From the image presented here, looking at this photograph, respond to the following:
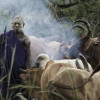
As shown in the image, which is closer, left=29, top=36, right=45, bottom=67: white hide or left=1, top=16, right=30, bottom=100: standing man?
left=1, top=16, right=30, bottom=100: standing man

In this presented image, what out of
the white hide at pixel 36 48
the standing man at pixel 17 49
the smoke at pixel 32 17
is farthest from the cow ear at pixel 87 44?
the smoke at pixel 32 17

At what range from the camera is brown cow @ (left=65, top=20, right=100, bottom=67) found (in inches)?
331

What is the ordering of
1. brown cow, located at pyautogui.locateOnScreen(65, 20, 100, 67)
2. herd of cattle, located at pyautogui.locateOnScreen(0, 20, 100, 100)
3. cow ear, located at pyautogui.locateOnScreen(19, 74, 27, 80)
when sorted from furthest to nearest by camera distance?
1. brown cow, located at pyautogui.locateOnScreen(65, 20, 100, 67)
2. cow ear, located at pyautogui.locateOnScreen(19, 74, 27, 80)
3. herd of cattle, located at pyautogui.locateOnScreen(0, 20, 100, 100)

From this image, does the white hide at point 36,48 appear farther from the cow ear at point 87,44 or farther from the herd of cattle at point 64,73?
the cow ear at point 87,44

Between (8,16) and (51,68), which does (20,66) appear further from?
(8,16)

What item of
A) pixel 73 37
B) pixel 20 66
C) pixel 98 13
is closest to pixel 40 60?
pixel 20 66

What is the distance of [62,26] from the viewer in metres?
13.7

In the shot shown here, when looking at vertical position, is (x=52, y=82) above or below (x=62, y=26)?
below

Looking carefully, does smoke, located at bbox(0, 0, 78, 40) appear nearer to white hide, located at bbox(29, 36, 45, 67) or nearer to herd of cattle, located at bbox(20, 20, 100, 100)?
herd of cattle, located at bbox(20, 20, 100, 100)

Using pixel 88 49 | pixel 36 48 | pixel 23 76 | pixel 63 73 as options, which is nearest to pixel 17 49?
pixel 23 76

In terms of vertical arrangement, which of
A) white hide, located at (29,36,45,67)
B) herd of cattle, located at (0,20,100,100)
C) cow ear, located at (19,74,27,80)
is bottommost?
cow ear, located at (19,74,27,80)

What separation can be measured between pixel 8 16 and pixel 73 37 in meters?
2.89

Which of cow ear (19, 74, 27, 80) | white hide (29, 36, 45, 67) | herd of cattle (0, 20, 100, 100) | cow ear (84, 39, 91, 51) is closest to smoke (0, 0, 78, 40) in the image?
herd of cattle (0, 20, 100, 100)

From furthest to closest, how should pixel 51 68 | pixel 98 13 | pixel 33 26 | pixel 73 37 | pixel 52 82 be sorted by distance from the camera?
pixel 98 13
pixel 33 26
pixel 73 37
pixel 51 68
pixel 52 82
